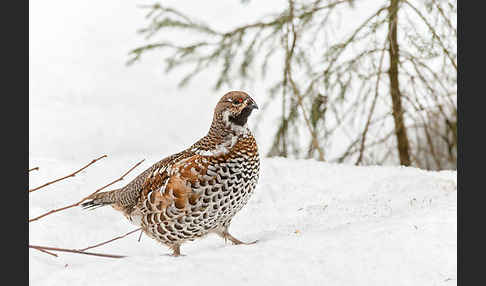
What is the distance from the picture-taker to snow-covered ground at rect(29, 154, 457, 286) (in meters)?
2.94

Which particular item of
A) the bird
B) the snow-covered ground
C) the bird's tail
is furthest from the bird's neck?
the bird's tail

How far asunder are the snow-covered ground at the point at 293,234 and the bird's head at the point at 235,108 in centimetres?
79

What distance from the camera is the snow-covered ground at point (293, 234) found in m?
2.94

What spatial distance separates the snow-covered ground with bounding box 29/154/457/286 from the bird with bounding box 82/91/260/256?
0.20 m

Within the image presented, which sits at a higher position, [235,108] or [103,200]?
[235,108]

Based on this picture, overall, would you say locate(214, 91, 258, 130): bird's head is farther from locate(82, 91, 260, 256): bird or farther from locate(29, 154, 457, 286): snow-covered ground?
locate(29, 154, 457, 286): snow-covered ground

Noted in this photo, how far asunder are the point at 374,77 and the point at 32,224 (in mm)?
4211

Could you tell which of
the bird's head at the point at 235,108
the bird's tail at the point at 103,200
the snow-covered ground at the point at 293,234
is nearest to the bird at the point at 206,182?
the bird's head at the point at 235,108

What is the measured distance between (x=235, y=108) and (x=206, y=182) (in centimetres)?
51

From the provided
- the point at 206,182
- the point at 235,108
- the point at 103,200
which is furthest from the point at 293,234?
the point at 103,200

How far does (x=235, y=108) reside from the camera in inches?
138

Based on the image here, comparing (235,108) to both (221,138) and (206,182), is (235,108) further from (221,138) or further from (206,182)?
(206,182)

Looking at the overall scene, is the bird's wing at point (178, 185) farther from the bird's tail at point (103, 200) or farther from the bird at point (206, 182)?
the bird's tail at point (103, 200)

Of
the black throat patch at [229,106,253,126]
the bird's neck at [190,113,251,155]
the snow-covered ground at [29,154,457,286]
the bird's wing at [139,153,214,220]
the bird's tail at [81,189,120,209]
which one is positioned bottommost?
the snow-covered ground at [29,154,457,286]
